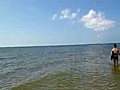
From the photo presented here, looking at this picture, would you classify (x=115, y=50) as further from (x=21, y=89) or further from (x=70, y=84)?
(x=21, y=89)

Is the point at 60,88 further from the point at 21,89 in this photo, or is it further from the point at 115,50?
the point at 115,50

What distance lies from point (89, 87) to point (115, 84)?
58.5 inches

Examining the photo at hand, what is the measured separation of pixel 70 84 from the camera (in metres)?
11.9

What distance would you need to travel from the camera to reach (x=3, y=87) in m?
12.0

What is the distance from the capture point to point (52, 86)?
1150 centimetres

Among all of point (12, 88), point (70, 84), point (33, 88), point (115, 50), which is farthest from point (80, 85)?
point (115, 50)

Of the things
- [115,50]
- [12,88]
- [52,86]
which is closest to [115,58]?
[115,50]

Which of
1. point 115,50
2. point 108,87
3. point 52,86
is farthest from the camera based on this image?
point 115,50

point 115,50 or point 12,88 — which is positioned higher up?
point 115,50

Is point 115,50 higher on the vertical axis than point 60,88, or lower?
higher

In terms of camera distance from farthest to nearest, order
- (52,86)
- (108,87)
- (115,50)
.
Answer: (115,50) < (52,86) < (108,87)

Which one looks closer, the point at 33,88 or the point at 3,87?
the point at 33,88

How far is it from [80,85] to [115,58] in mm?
8006

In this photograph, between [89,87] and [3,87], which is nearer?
[89,87]
